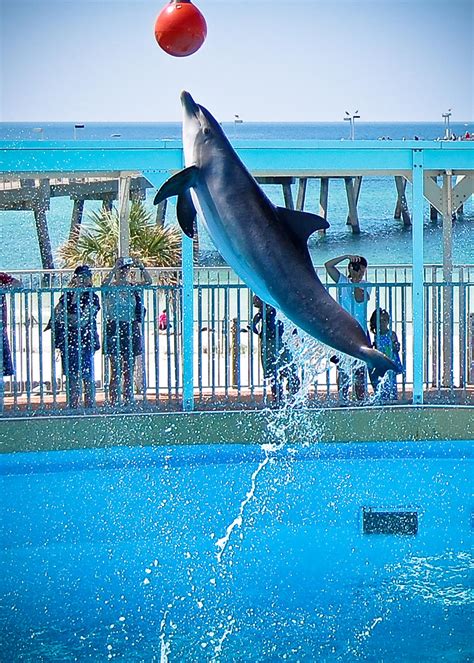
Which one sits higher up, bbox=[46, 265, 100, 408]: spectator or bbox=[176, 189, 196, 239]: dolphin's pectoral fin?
bbox=[176, 189, 196, 239]: dolphin's pectoral fin

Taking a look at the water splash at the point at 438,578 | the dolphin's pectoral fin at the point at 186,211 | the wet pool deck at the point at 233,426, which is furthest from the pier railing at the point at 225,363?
the dolphin's pectoral fin at the point at 186,211

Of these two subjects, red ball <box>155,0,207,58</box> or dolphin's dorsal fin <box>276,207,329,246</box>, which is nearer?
dolphin's dorsal fin <box>276,207,329,246</box>

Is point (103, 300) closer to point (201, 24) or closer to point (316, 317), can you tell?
point (201, 24)

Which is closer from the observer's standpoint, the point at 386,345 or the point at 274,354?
the point at 386,345

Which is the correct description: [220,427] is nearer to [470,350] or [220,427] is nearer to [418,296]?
[418,296]

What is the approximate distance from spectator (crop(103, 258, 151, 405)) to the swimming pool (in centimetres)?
64

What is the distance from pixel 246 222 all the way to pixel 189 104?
1.51 ft

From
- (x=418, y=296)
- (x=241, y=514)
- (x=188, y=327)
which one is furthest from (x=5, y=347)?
(x=418, y=296)

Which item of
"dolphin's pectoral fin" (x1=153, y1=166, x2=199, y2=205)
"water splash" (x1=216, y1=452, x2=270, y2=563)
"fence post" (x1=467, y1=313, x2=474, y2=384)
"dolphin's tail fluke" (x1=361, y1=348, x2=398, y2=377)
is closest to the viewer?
"dolphin's pectoral fin" (x1=153, y1=166, x2=199, y2=205)

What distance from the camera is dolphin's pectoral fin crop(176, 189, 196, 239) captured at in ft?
13.6

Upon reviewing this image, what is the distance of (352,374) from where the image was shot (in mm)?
9344

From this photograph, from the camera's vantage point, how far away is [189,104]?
415 cm

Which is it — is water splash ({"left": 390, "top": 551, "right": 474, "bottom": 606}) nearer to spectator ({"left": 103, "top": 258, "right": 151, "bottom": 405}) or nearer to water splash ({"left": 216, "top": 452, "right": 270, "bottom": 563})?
Answer: water splash ({"left": 216, "top": 452, "right": 270, "bottom": 563})

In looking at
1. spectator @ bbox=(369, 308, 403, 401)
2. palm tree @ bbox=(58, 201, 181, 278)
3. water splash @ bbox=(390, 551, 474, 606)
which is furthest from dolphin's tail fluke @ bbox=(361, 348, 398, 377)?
palm tree @ bbox=(58, 201, 181, 278)
